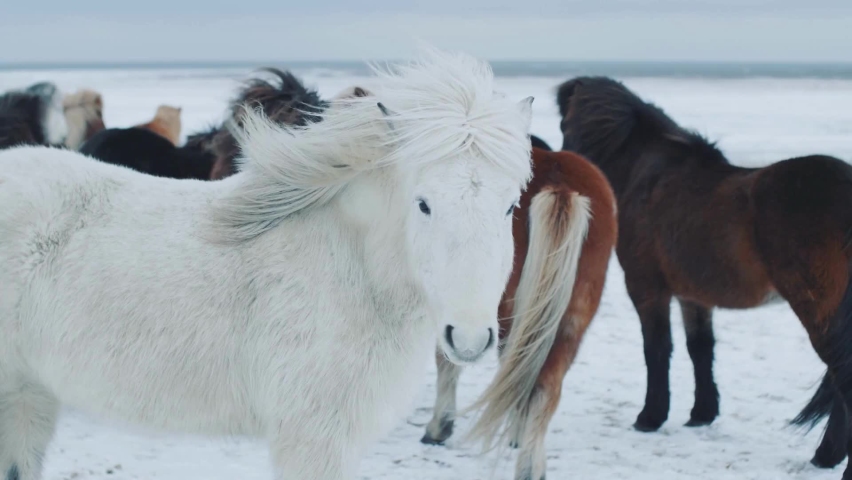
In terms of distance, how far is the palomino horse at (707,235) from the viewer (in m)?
3.99

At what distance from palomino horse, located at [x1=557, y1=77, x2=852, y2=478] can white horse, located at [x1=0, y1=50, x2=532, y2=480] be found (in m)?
2.31

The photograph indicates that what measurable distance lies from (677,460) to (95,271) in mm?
3256

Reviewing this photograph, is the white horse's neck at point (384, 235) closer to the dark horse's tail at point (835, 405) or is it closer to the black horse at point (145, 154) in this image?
the dark horse's tail at point (835, 405)

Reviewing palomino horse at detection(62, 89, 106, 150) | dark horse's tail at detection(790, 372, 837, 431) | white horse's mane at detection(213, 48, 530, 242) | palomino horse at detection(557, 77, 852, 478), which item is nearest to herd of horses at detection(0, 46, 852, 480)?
white horse's mane at detection(213, 48, 530, 242)

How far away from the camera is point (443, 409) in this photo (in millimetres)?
4543

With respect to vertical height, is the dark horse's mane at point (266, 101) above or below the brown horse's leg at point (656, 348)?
above

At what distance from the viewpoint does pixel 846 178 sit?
406 cm

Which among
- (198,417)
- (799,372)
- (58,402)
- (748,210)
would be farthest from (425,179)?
(799,372)

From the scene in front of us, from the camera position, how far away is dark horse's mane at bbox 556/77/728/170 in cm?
544

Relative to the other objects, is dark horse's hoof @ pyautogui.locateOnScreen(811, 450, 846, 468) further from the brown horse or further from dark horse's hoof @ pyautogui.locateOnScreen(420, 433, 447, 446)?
dark horse's hoof @ pyautogui.locateOnScreen(420, 433, 447, 446)

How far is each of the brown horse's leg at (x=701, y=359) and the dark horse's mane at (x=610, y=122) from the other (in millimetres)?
1077

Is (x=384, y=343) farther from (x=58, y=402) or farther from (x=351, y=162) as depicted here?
(x=58, y=402)

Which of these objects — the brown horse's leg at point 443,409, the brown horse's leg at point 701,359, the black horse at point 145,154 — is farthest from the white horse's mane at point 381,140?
the black horse at point 145,154

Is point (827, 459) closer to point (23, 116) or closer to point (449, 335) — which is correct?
point (449, 335)
